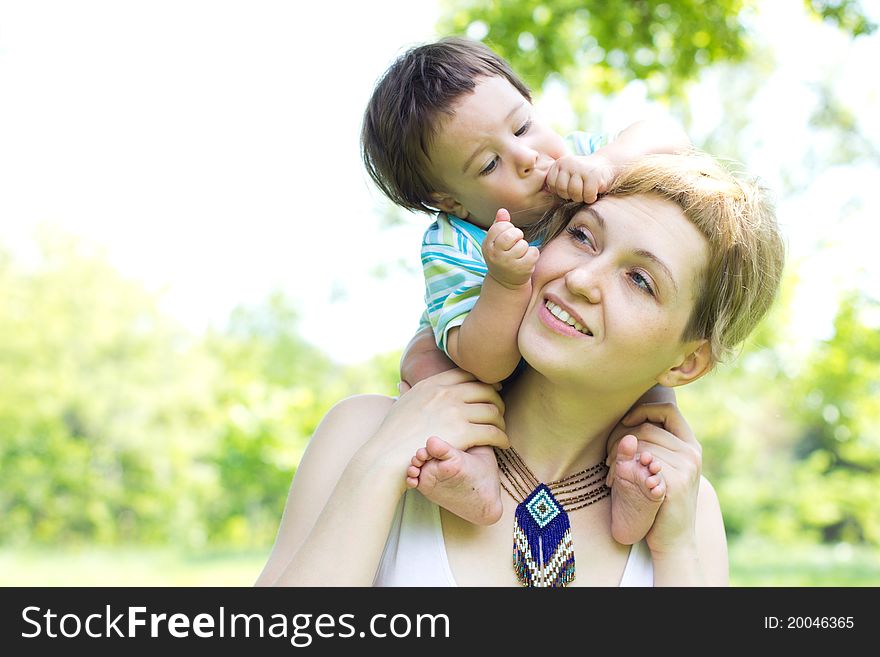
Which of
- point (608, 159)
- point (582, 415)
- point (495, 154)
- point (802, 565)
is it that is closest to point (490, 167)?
point (495, 154)

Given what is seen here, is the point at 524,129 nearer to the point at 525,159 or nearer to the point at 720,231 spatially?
the point at 525,159

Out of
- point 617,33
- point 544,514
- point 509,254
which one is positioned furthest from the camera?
point 617,33

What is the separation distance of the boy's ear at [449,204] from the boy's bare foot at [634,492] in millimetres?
680

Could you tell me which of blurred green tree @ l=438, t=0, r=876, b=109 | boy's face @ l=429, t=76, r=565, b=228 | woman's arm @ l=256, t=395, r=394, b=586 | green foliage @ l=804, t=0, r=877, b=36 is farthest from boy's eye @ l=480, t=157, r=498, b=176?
green foliage @ l=804, t=0, r=877, b=36

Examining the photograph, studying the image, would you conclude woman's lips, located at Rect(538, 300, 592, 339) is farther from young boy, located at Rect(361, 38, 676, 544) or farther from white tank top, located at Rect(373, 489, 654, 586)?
white tank top, located at Rect(373, 489, 654, 586)

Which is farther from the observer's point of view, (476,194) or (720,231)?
(476,194)

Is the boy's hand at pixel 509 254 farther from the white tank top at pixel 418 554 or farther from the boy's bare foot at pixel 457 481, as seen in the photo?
the white tank top at pixel 418 554

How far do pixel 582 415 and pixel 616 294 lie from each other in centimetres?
31

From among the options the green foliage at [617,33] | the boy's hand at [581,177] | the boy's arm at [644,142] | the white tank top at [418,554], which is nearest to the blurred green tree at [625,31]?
the green foliage at [617,33]

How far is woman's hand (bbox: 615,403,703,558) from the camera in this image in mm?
1814

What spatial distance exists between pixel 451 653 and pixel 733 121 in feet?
46.8

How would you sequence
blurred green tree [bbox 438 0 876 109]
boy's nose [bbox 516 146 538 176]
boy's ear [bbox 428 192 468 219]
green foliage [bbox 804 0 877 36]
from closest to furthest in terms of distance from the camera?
boy's nose [bbox 516 146 538 176]
boy's ear [bbox 428 192 468 219]
green foliage [bbox 804 0 877 36]
blurred green tree [bbox 438 0 876 109]

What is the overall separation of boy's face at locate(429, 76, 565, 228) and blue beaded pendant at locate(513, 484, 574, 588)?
64cm

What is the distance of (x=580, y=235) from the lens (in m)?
1.80
